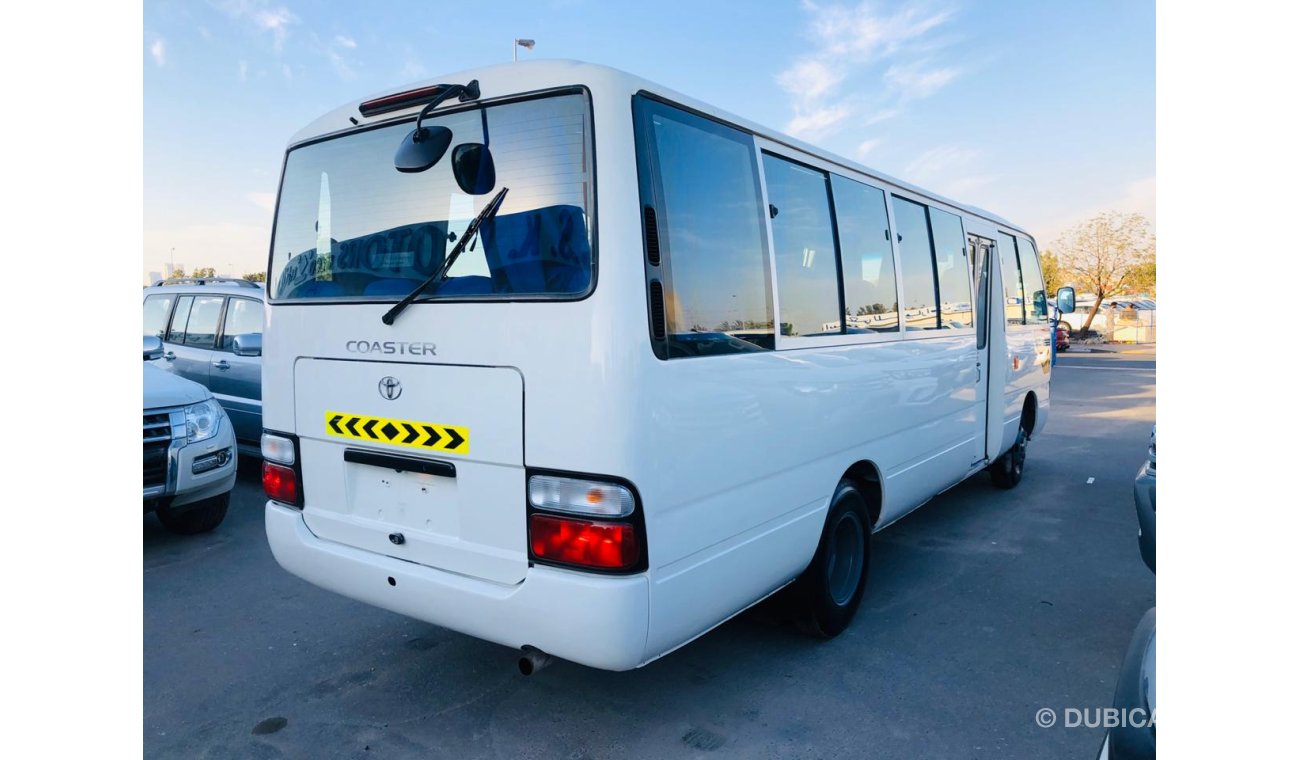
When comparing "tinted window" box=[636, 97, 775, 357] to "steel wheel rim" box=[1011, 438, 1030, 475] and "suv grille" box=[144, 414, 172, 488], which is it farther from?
"steel wheel rim" box=[1011, 438, 1030, 475]

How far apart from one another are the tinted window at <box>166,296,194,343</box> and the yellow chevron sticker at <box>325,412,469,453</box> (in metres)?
5.81

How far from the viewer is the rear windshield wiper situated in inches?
116

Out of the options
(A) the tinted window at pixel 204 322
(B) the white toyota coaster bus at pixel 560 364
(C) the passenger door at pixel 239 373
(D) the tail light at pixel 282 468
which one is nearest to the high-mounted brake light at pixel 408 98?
(B) the white toyota coaster bus at pixel 560 364

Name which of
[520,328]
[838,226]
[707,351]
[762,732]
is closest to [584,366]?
[520,328]

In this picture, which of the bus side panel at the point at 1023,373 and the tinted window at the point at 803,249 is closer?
the tinted window at the point at 803,249

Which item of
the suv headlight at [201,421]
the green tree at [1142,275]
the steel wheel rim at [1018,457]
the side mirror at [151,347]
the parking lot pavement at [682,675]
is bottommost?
Result: the parking lot pavement at [682,675]

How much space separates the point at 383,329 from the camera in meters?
3.17

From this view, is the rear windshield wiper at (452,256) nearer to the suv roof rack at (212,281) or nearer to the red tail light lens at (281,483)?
the red tail light lens at (281,483)

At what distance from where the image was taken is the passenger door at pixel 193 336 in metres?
7.81

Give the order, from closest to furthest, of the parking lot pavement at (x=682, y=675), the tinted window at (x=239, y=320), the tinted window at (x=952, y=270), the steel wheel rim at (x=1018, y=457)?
the parking lot pavement at (x=682, y=675), the tinted window at (x=952, y=270), the tinted window at (x=239, y=320), the steel wheel rim at (x=1018, y=457)

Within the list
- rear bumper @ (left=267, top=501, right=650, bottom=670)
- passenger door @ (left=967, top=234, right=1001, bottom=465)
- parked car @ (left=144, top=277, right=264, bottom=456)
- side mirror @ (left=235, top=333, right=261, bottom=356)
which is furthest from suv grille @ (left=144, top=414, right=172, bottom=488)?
passenger door @ (left=967, top=234, right=1001, bottom=465)

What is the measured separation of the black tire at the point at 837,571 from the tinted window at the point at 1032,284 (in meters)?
4.40

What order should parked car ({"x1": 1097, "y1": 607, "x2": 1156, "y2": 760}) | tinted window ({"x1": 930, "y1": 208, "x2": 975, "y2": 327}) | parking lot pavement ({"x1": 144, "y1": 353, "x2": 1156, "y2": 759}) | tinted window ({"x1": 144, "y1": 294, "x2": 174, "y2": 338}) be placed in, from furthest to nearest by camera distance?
tinted window ({"x1": 144, "y1": 294, "x2": 174, "y2": 338}), tinted window ({"x1": 930, "y1": 208, "x2": 975, "y2": 327}), parking lot pavement ({"x1": 144, "y1": 353, "x2": 1156, "y2": 759}), parked car ({"x1": 1097, "y1": 607, "x2": 1156, "y2": 760})

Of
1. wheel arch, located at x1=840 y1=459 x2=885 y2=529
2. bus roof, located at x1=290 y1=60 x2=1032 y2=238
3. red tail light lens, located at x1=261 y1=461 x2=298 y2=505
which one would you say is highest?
bus roof, located at x1=290 y1=60 x2=1032 y2=238
